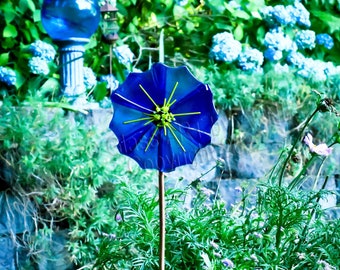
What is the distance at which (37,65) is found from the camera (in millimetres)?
2211

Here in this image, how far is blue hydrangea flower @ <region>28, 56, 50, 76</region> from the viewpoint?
2.21 metres

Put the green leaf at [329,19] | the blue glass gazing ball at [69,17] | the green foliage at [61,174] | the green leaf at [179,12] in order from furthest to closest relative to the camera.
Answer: the green leaf at [329,19] < the green leaf at [179,12] < the blue glass gazing ball at [69,17] < the green foliage at [61,174]

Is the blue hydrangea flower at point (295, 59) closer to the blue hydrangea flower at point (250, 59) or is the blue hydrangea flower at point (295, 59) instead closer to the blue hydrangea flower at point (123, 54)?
the blue hydrangea flower at point (250, 59)

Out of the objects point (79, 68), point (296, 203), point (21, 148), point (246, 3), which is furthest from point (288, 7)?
point (296, 203)

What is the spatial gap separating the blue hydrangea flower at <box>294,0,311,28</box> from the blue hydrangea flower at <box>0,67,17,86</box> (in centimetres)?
116

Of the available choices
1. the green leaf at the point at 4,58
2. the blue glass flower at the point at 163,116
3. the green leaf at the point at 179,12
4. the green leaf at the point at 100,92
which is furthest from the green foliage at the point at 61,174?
the green leaf at the point at 179,12

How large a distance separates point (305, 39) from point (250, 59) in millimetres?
325

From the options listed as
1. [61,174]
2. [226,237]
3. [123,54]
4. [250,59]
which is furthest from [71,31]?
[226,237]

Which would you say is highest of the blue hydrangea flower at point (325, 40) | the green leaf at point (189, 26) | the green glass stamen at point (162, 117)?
the green glass stamen at point (162, 117)

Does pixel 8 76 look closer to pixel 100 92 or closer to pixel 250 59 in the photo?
pixel 100 92

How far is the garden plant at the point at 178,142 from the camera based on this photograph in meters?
1.00

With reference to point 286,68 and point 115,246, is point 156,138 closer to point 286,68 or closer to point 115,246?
point 115,246

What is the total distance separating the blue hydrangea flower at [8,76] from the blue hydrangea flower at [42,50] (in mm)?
103

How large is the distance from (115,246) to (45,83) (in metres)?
1.18
